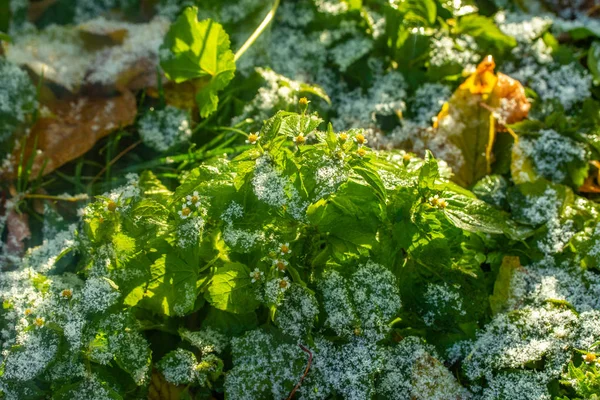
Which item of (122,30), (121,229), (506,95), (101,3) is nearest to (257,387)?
(121,229)

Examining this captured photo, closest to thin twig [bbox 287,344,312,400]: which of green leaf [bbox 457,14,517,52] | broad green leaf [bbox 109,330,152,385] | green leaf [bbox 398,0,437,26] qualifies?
broad green leaf [bbox 109,330,152,385]

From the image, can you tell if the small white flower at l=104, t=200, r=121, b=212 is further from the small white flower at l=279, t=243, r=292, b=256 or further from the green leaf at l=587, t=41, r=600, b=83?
the green leaf at l=587, t=41, r=600, b=83

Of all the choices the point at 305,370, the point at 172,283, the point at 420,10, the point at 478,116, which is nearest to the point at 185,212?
the point at 172,283

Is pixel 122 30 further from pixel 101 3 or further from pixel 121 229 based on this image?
pixel 121 229

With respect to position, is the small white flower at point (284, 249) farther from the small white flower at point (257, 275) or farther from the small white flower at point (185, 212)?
the small white flower at point (185, 212)

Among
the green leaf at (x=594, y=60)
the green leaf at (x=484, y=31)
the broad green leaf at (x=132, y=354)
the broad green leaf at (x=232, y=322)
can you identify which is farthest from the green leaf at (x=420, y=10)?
the broad green leaf at (x=132, y=354)

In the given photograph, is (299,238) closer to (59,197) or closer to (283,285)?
(283,285)
